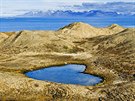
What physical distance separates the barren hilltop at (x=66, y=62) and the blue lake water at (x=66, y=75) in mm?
2769

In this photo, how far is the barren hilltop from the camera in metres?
78.0

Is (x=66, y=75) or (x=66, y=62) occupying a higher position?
(x=66, y=75)

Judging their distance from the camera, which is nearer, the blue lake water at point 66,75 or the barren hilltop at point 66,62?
the barren hilltop at point 66,62

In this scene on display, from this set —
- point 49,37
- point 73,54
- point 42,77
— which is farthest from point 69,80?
point 49,37

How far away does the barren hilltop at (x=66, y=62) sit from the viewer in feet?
256

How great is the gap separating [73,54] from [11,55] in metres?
23.0

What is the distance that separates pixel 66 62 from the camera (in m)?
126

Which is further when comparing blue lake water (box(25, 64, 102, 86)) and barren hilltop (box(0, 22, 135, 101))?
blue lake water (box(25, 64, 102, 86))

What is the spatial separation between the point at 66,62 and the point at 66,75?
66.6 ft

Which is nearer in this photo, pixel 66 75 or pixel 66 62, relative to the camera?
pixel 66 75

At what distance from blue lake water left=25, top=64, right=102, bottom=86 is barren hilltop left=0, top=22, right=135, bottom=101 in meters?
2.77

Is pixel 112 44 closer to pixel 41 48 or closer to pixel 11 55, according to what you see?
pixel 41 48

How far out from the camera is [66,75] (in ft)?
346

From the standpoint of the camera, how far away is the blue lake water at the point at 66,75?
3821 inches
